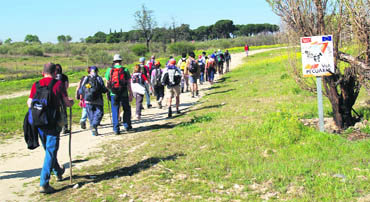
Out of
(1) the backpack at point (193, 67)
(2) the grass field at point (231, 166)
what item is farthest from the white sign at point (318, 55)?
(1) the backpack at point (193, 67)

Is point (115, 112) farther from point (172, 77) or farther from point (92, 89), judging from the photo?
point (172, 77)

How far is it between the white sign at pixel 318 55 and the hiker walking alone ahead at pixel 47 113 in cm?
465

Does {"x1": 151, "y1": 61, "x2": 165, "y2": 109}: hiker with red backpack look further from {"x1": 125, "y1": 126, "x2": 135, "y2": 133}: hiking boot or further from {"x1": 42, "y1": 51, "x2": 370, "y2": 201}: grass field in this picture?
{"x1": 42, "y1": 51, "x2": 370, "y2": 201}: grass field

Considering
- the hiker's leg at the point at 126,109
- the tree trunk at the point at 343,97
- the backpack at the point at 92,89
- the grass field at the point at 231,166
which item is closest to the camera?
the grass field at the point at 231,166

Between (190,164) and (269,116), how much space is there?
3.58 metres

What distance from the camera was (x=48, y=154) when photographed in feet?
19.2

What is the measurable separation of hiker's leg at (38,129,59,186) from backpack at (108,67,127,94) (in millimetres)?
4062

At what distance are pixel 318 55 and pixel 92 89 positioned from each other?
5497 millimetres

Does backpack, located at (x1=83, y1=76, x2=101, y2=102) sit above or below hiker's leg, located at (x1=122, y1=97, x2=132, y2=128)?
above

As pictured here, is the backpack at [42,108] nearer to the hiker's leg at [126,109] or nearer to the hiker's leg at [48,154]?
the hiker's leg at [48,154]

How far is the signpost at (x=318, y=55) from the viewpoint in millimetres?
7426

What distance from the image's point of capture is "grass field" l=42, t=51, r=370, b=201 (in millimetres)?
5242

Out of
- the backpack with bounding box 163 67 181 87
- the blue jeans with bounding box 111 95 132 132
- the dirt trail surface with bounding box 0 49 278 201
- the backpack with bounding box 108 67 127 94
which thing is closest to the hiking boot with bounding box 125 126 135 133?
the dirt trail surface with bounding box 0 49 278 201

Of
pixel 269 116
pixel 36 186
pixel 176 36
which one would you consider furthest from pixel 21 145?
pixel 176 36
